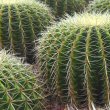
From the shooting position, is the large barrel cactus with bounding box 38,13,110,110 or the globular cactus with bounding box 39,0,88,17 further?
the globular cactus with bounding box 39,0,88,17

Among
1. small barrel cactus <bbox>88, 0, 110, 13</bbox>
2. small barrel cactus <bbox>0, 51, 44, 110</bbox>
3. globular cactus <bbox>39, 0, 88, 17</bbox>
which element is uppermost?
small barrel cactus <bbox>88, 0, 110, 13</bbox>

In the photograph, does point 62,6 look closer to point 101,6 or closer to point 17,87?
point 101,6

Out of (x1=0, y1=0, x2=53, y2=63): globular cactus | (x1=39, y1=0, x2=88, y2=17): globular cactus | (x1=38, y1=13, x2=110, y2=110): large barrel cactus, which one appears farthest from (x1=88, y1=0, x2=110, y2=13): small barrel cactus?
(x1=38, y1=13, x2=110, y2=110): large barrel cactus

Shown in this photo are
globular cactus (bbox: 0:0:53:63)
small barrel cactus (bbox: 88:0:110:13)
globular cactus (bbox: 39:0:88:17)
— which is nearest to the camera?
globular cactus (bbox: 0:0:53:63)

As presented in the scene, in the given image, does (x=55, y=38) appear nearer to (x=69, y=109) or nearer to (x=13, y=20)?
(x=69, y=109)

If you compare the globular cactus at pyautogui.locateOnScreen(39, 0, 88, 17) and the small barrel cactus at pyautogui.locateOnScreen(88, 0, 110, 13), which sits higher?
the small barrel cactus at pyautogui.locateOnScreen(88, 0, 110, 13)

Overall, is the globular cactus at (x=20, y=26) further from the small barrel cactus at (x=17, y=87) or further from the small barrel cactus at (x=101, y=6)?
the small barrel cactus at (x=17, y=87)

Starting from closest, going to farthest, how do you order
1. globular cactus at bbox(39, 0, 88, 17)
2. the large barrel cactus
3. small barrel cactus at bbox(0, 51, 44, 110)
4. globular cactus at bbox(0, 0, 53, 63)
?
small barrel cactus at bbox(0, 51, 44, 110)
the large barrel cactus
globular cactus at bbox(0, 0, 53, 63)
globular cactus at bbox(39, 0, 88, 17)

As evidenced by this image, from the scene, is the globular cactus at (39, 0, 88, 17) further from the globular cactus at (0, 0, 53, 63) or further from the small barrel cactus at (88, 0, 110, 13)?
the globular cactus at (0, 0, 53, 63)
